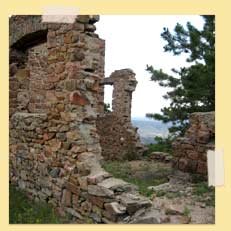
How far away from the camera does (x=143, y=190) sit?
7.25 meters

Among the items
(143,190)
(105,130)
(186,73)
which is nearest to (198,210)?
(143,190)

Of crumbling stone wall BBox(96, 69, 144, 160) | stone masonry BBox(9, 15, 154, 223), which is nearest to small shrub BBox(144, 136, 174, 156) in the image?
crumbling stone wall BBox(96, 69, 144, 160)

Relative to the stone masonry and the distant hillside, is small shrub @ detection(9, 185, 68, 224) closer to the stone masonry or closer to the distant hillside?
the stone masonry

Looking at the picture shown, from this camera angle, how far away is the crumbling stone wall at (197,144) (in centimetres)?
834

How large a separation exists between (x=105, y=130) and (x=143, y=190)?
5821mm

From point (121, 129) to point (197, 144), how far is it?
4.95 meters

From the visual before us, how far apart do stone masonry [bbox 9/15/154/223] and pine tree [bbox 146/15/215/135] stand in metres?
4.48

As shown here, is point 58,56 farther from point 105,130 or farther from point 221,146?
point 105,130

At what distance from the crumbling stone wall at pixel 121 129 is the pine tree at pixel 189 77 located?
1.79 meters

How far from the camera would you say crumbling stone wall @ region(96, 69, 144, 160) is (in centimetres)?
1284

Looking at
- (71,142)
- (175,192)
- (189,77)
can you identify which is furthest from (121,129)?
(71,142)

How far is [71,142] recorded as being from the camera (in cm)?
553

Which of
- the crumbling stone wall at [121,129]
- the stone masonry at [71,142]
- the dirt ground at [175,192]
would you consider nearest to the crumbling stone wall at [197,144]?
the dirt ground at [175,192]

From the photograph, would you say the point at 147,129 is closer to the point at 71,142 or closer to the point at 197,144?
the point at 197,144
